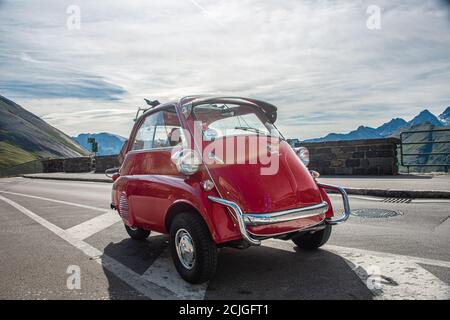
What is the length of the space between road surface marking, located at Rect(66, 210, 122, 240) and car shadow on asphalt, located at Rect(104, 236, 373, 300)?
133 centimetres

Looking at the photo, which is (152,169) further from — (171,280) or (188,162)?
(171,280)

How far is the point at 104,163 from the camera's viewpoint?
2941cm

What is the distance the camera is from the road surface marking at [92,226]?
6148 mm

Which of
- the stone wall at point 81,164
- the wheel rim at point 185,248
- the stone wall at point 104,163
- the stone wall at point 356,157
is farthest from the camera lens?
the stone wall at point 81,164

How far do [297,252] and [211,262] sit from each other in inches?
55.9

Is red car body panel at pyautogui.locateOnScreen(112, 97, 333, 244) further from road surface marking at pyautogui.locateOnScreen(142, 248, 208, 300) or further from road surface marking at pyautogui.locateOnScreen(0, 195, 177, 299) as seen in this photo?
road surface marking at pyautogui.locateOnScreen(0, 195, 177, 299)

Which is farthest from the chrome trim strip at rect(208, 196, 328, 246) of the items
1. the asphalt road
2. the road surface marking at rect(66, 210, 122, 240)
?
the road surface marking at rect(66, 210, 122, 240)

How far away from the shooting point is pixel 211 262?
3451 mm

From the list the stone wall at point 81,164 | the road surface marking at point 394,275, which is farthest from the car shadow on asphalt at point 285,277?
the stone wall at point 81,164

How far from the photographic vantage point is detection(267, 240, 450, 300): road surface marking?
10.2ft

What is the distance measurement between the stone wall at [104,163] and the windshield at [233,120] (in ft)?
80.7

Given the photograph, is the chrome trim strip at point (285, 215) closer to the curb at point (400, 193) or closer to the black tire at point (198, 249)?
the black tire at point (198, 249)
